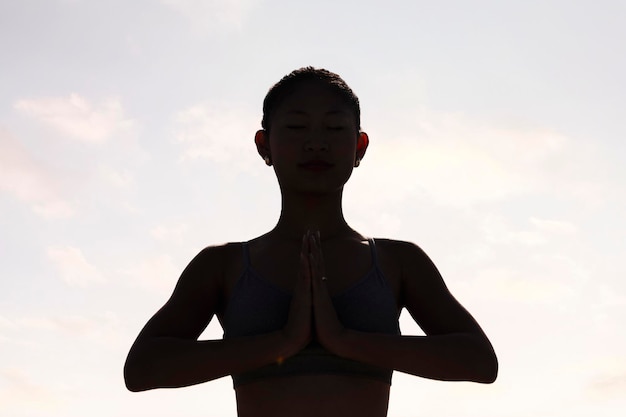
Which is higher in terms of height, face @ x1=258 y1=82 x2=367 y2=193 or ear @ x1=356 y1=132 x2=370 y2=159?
ear @ x1=356 y1=132 x2=370 y2=159

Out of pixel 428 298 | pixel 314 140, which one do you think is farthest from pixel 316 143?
pixel 428 298

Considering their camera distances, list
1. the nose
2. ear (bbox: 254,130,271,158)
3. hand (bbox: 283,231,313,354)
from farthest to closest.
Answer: ear (bbox: 254,130,271,158)
the nose
hand (bbox: 283,231,313,354)

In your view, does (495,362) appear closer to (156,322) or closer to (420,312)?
(420,312)

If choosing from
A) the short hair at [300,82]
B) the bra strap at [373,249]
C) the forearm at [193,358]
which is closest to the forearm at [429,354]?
the forearm at [193,358]

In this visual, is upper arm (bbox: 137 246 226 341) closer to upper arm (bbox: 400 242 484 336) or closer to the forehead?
the forehead

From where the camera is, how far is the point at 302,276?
593 centimetres

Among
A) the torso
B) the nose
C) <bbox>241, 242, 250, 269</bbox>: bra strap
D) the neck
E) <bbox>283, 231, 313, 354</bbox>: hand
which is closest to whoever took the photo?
<bbox>283, 231, 313, 354</bbox>: hand

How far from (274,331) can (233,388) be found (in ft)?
1.91

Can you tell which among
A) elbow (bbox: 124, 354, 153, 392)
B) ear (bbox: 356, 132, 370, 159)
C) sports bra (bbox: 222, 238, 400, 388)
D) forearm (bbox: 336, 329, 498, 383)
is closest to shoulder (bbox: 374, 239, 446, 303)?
sports bra (bbox: 222, 238, 400, 388)

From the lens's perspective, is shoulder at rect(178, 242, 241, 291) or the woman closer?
the woman

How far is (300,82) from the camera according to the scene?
663 cm

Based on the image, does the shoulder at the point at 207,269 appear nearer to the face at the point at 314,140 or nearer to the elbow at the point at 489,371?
the face at the point at 314,140

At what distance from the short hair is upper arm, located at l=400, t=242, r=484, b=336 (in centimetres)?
95

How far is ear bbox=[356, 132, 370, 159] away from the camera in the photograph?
6.80 m
